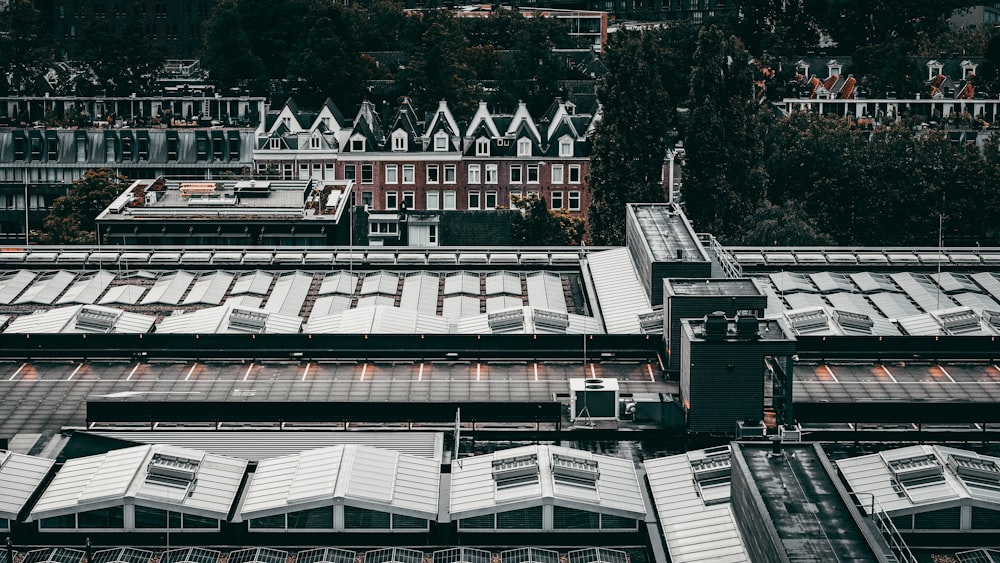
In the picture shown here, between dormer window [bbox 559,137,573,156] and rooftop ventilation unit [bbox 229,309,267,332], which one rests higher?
dormer window [bbox 559,137,573,156]

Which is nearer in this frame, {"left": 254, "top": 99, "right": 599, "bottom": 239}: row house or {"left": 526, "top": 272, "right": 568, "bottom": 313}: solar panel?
{"left": 526, "top": 272, "right": 568, "bottom": 313}: solar panel

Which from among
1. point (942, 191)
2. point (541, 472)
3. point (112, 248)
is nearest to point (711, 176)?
point (942, 191)

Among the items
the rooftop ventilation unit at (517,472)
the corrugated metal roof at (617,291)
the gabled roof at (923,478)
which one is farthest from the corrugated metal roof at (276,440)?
the corrugated metal roof at (617,291)

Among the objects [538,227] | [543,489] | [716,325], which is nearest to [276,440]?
[543,489]

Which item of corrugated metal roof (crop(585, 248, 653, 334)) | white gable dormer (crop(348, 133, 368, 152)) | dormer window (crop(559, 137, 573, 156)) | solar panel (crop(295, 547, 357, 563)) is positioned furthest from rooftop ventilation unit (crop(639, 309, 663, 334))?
white gable dormer (crop(348, 133, 368, 152))

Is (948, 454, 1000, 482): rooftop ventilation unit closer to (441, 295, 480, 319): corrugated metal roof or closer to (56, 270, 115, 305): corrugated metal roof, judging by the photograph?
(441, 295, 480, 319): corrugated metal roof

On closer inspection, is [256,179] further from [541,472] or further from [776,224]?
[541,472]
